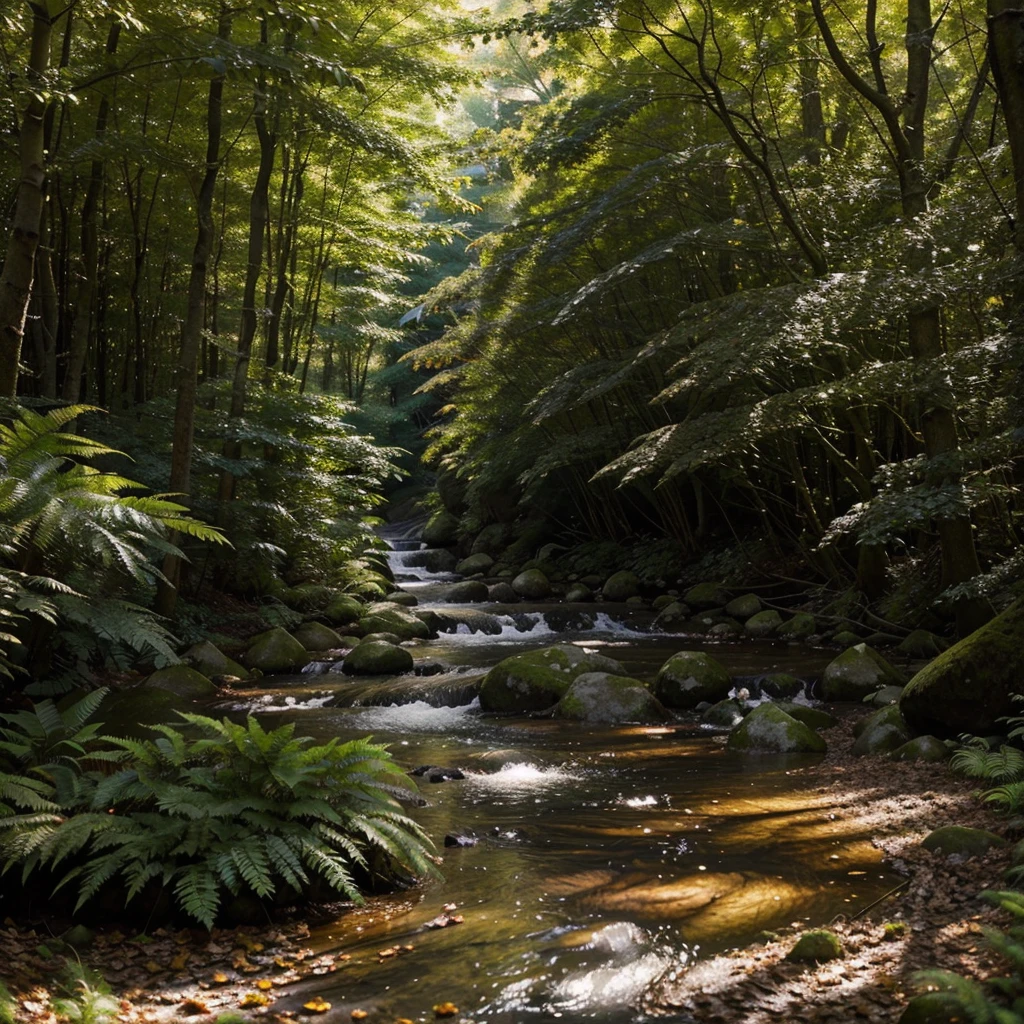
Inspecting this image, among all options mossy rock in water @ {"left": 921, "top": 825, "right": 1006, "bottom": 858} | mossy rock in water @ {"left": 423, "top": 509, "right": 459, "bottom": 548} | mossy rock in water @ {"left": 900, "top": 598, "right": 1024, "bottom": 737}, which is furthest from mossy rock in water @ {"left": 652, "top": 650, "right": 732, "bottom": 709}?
mossy rock in water @ {"left": 423, "top": 509, "right": 459, "bottom": 548}

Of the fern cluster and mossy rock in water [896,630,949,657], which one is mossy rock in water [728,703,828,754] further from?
the fern cluster

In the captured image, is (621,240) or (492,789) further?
(621,240)

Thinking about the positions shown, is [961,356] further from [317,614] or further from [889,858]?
[317,614]

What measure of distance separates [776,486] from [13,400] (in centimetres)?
1172

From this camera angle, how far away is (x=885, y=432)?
482 inches

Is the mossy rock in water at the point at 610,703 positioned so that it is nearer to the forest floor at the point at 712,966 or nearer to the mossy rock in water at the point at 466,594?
the forest floor at the point at 712,966

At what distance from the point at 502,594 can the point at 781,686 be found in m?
9.45

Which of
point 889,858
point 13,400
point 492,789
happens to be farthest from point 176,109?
point 889,858

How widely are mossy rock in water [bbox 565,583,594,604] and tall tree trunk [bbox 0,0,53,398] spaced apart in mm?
12914

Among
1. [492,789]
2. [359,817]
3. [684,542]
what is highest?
[684,542]

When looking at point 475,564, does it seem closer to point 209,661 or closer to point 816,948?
point 209,661

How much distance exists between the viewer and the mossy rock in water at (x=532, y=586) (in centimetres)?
1764

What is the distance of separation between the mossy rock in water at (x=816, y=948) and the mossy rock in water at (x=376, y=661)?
7.65 metres

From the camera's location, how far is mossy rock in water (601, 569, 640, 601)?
55.6 ft
